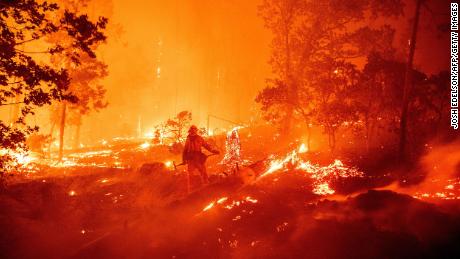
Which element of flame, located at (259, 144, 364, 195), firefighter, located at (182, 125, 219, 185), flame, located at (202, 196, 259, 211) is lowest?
→ flame, located at (259, 144, 364, 195)

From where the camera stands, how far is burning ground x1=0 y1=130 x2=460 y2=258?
730 cm

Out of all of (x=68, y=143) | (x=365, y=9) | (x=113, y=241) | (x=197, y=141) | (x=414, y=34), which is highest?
(x=365, y=9)

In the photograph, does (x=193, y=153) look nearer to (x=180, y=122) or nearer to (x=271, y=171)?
(x=271, y=171)

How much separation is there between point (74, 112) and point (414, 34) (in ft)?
103

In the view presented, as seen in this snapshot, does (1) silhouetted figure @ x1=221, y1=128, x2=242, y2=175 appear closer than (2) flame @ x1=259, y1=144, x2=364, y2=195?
No

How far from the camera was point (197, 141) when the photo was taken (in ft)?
38.5

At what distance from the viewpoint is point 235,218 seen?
9398 millimetres

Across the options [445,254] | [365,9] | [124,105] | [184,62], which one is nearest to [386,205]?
[445,254]

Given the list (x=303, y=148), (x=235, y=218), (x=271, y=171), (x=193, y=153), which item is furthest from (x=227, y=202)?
(x=303, y=148)

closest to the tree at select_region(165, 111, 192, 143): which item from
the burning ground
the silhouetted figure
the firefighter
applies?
the silhouetted figure

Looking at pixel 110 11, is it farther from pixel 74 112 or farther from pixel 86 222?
pixel 86 222

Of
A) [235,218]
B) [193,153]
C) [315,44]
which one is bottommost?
[235,218]

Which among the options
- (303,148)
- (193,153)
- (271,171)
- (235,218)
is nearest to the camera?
(235,218)

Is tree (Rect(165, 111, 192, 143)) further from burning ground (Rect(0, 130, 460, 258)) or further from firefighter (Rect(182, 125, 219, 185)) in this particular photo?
firefighter (Rect(182, 125, 219, 185))
